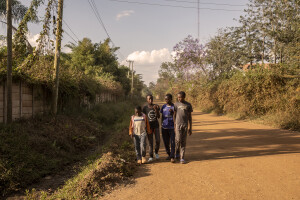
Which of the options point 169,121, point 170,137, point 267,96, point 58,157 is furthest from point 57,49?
point 267,96

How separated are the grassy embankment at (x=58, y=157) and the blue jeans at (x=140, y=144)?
342 millimetres

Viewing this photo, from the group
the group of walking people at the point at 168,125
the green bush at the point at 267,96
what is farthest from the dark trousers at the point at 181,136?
the green bush at the point at 267,96

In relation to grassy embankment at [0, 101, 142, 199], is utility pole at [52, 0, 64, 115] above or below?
above

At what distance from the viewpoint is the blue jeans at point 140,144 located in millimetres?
5648

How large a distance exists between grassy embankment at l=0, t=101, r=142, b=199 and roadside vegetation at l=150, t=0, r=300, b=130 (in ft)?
30.6

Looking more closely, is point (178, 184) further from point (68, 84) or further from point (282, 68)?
point (282, 68)

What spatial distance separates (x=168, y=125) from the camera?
5820 millimetres

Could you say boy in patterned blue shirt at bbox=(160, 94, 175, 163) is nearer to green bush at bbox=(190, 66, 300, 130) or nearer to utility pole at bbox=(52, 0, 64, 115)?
utility pole at bbox=(52, 0, 64, 115)

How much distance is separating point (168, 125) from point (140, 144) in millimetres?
880

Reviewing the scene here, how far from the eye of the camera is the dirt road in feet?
12.7

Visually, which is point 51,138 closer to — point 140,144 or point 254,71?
point 140,144

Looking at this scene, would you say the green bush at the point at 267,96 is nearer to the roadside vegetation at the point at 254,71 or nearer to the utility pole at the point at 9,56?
the roadside vegetation at the point at 254,71

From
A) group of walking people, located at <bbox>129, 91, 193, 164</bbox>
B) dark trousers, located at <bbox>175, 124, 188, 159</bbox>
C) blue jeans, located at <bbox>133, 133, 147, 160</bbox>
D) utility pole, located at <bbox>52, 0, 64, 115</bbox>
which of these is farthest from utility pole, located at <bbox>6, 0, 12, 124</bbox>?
dark trousers, located at <bbox>175, 124, 188, 159</bbox>

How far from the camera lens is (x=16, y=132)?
681cm
